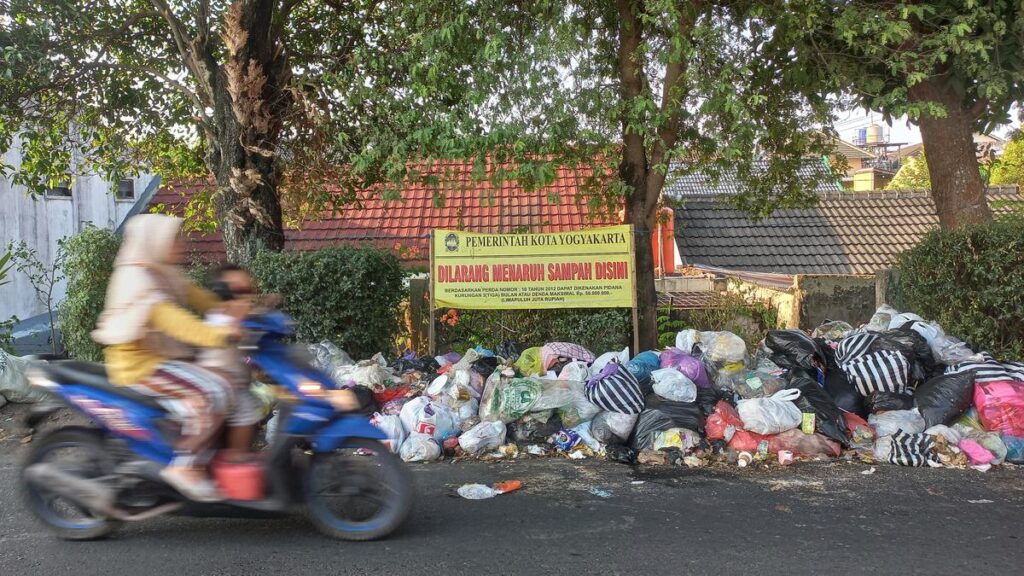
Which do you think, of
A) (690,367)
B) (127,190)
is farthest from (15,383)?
Result: (127,190)

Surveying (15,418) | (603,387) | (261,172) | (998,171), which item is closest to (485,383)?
(603,387)

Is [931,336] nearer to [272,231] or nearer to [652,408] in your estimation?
[652,408]

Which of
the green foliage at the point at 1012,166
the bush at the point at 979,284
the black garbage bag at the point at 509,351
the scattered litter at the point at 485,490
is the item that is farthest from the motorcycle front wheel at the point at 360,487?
the green foliage at the point at 1012,166

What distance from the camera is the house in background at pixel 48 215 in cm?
1723

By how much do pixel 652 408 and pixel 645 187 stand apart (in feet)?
10.7

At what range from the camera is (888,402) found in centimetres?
654

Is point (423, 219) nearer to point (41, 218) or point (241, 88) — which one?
point (241, 88)

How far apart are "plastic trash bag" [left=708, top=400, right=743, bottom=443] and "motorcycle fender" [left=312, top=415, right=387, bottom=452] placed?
335cm

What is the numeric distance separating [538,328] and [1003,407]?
4.45 meters

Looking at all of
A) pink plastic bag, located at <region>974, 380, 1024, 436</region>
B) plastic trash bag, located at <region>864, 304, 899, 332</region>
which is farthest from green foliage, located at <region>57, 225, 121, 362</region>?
pink plastic bag, located at <region>974, 380, 1024, 436</region>

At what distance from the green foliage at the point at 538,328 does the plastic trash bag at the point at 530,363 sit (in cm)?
84

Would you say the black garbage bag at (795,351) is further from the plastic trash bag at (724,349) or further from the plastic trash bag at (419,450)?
the plastic trash bag at (419,450)

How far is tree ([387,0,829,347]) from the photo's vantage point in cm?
707

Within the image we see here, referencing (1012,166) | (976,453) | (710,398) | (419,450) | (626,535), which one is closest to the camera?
(626,535)
